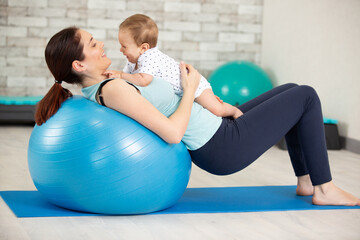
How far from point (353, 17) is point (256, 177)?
6.19 feet

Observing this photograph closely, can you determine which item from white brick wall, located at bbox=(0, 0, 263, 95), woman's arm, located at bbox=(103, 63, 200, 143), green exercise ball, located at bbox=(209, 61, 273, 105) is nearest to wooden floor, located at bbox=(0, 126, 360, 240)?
woman's arm, located at bbox=(103, 63, 200, 143)

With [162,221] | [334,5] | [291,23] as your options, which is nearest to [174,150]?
[162,221]

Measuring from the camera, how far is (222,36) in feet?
20.5

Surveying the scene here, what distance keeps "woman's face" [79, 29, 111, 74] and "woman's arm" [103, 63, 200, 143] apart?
14 cm

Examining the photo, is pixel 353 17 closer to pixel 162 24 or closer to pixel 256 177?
pixel 256 177

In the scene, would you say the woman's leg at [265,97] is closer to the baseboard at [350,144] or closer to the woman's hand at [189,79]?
the woman's hand at [189,79]

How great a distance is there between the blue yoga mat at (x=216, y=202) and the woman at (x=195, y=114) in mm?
159

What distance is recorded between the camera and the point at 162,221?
216 cm

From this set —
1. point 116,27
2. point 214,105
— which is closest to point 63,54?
point 214,105

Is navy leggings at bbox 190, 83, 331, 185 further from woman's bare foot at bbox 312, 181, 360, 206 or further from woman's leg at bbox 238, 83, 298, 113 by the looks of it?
woman's leg at bbox 238, 83, 298, 113

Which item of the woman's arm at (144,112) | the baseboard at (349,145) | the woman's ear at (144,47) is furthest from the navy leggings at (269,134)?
the baseboard at (349,145)

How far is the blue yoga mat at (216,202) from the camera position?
89.8 inches

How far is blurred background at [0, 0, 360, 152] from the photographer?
455cm

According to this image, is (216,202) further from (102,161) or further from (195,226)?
(102,161)
